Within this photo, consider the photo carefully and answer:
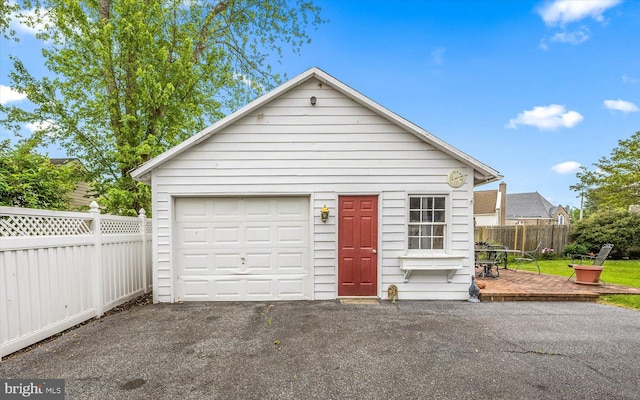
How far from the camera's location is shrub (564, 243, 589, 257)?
40.8 feet

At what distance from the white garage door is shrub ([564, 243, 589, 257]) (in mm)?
13479

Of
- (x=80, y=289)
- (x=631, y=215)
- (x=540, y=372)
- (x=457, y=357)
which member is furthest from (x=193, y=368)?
(x=631, y=215)

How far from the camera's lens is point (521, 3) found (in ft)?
32.9

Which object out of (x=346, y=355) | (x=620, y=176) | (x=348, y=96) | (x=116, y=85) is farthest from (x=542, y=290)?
(x=620, y=176)

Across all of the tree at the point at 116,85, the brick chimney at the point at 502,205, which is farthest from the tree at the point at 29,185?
the brick chimney at the point at 502,205

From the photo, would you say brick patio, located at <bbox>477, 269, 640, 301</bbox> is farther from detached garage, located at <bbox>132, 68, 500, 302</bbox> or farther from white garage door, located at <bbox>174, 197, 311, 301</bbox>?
white garage door, located at <bbox>174, 197, 311, 301</bbox>

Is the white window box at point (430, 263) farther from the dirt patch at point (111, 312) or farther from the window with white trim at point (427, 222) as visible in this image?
the dirt patch at point (111, 312)

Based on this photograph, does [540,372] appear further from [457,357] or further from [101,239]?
[101,239]

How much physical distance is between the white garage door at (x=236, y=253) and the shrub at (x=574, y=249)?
531 inches

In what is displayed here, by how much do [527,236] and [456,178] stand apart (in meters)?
10.9

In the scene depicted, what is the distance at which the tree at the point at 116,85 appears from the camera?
812 cm

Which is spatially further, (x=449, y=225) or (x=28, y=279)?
(x=449, y=225)

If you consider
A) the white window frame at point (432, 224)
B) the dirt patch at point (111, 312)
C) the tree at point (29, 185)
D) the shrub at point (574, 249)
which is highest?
the tree at point (29, 185)

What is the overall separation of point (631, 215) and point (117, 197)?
69.5 feet
